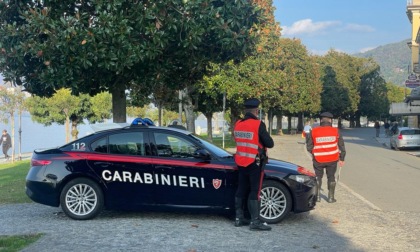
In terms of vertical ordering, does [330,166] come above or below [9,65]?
below

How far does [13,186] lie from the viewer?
12.2m

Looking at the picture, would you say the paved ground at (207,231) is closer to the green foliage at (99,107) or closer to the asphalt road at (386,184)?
the asphalt road at (386,184)

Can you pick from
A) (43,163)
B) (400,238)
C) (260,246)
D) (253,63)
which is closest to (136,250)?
(260,246)

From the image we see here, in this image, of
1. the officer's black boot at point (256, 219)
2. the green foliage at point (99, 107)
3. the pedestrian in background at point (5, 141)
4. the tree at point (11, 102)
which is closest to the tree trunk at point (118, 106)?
the officer's black boot at point (256, 219)

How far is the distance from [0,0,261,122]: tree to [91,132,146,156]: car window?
1765mm

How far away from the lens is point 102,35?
8.72 metres

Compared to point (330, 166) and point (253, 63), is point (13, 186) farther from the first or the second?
point (253, 63)

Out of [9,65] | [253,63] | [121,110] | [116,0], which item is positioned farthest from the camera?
[253,63]

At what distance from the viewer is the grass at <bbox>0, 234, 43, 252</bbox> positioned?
18.7ft

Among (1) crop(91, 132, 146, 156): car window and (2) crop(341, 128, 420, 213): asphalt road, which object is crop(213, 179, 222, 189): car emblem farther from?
(2) crop(341, 128, 420, 213): asphalt road

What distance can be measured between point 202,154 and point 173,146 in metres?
0.49

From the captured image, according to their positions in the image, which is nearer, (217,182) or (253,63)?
(217,182)

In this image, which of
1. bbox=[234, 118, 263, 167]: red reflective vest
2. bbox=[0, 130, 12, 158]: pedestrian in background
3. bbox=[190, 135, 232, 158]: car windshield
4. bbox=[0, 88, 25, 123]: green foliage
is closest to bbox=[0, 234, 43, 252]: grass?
bbox=[190, 135, 232, 158]: car windshield

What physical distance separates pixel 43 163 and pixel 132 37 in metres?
3.03
